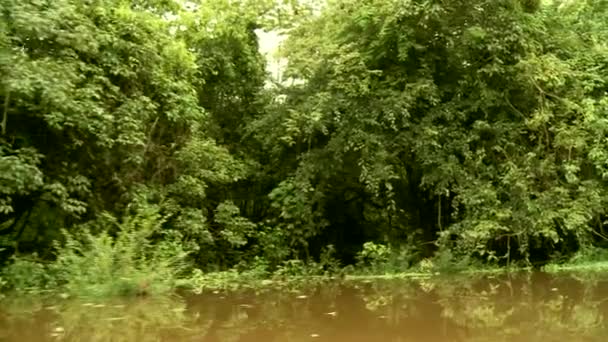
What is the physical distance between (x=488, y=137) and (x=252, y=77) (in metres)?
5.55

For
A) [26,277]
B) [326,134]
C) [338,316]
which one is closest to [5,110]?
[26,277]

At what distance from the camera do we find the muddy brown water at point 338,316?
6.60 m

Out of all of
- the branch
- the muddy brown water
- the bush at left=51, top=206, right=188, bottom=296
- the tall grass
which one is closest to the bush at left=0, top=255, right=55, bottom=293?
the tall grass

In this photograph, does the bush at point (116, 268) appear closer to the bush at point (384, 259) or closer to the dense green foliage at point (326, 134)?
the dense green foliage at point (326, 134)

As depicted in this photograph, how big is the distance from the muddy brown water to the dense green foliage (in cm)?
212

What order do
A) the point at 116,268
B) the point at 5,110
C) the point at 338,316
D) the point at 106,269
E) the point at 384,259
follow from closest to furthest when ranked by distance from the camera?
the point at 338,316
the point at 106,269
the point at 116,268
the point at 5,110
the point at 384,259

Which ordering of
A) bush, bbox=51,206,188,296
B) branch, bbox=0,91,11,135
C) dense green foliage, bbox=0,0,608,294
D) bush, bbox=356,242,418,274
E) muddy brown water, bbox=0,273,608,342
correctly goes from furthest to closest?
bush, bbox=356,242,418,274 < dense green foliage, bbox=0,0,608,294 < branch, bbox=0,91,11,135 < bush, bbox=51,206,188,296 < muddy brown water, bbox=0,273,608,342

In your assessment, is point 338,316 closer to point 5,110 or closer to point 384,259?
point 5,110

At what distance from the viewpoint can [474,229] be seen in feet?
41.7

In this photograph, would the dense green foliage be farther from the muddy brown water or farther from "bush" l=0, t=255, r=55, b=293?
the muddy brown water

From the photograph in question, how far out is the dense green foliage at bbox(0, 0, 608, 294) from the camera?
11406 millimetres

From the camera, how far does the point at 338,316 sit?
7.76 meters

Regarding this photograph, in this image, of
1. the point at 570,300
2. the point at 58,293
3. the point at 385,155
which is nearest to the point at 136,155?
the point at 58,293

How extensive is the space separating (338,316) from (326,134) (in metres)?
6.84
